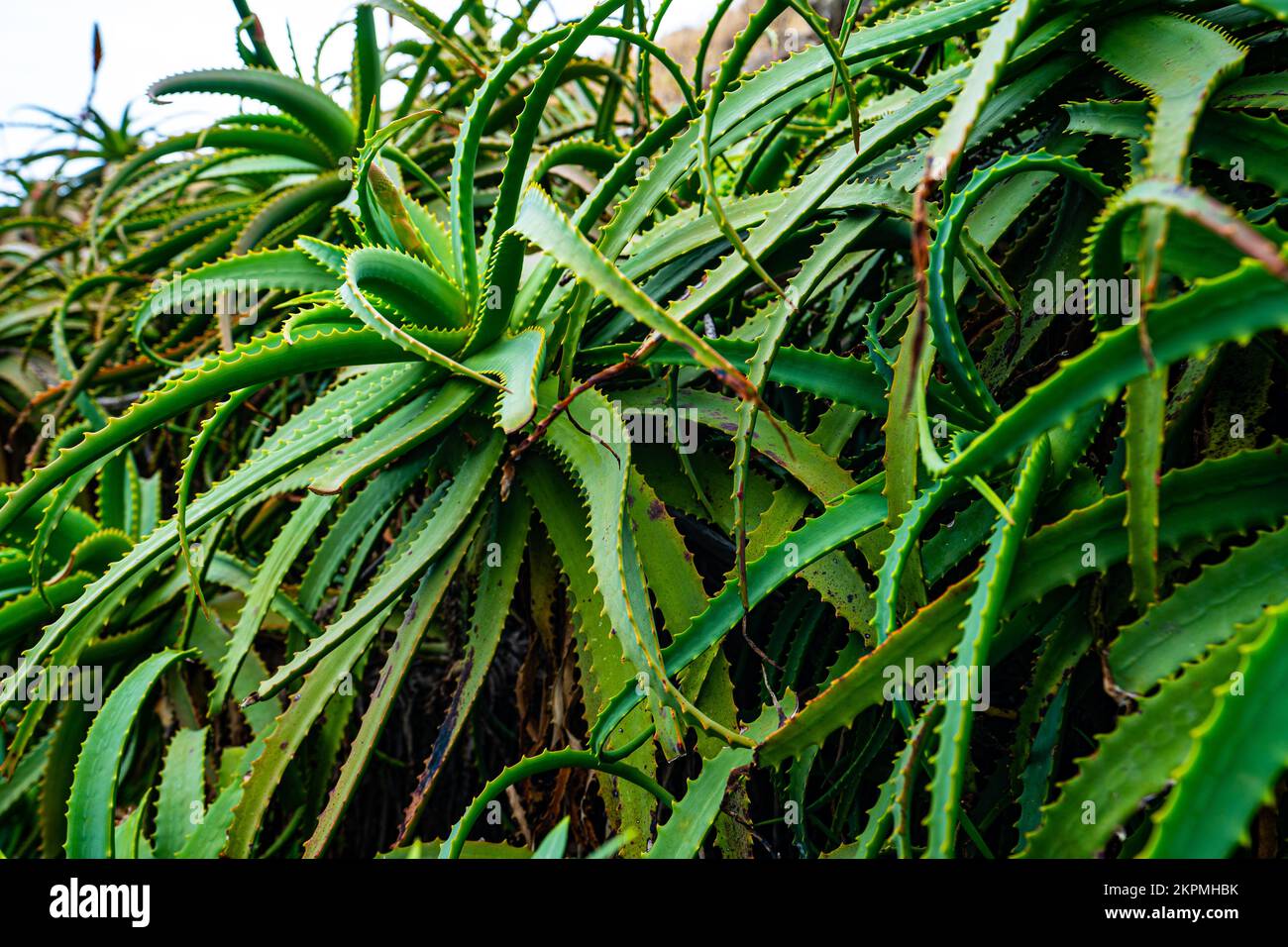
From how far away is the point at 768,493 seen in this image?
3.07 ft

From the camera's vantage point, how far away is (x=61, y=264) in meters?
2.40

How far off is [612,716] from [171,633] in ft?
2.83

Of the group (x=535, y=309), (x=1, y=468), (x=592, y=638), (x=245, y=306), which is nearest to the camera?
(x=592, y=638)

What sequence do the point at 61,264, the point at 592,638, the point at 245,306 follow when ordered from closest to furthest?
the point at 592,638 → the point at 245,306 → the point at 61,264

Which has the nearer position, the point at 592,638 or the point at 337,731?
the point at 592,638

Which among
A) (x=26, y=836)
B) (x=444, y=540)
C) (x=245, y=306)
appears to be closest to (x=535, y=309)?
(x=444, y=540)

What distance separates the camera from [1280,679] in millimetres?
424

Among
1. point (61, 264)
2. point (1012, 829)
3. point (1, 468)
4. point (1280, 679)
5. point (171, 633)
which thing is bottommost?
point (1012, 829)

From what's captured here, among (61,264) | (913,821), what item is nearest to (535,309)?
(913,821)

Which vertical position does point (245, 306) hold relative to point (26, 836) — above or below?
above

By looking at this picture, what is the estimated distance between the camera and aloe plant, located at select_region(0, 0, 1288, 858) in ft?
1.88

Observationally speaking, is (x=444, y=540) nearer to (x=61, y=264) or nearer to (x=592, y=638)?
(x=592, y=638)

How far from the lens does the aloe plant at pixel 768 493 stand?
1.88 ft

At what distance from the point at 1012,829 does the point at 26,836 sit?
137 centimetres
